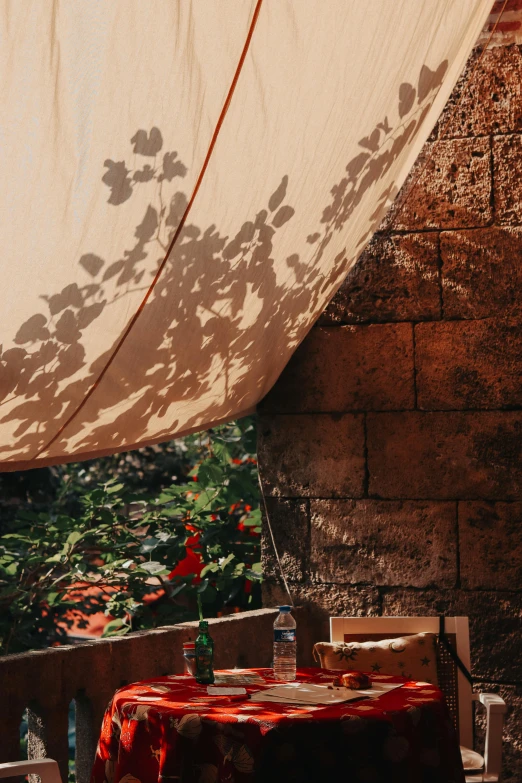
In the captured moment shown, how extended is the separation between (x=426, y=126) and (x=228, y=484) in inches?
79.0

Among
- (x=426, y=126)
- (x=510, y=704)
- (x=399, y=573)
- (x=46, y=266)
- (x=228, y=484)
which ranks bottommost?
(x=510, y=704)

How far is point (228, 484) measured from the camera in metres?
4.64

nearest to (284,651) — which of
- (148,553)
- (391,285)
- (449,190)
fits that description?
(391,285)

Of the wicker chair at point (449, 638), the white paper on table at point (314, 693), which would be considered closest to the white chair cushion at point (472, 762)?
the wicker chair at point (449, 638)

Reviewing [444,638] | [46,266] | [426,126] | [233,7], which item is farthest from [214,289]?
[444,638]

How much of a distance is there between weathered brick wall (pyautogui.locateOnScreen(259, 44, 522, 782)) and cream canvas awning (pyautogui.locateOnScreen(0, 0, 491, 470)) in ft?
1.28

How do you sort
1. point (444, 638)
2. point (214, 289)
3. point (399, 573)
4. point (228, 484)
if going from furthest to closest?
point (228, 484), point (399, 573), point (444, 638), point (214, 289)

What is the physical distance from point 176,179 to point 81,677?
155 centimetres

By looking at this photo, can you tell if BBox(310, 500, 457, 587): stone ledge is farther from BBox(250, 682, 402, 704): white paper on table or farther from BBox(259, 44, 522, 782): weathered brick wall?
BBox(250, 682, 402, 704): white paper on table

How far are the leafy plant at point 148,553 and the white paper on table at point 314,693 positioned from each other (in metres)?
1.70

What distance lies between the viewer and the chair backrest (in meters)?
3.12

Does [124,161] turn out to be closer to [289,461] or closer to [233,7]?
[233,7]

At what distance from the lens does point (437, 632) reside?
10.5 feet

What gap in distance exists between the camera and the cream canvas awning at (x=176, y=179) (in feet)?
6.93
